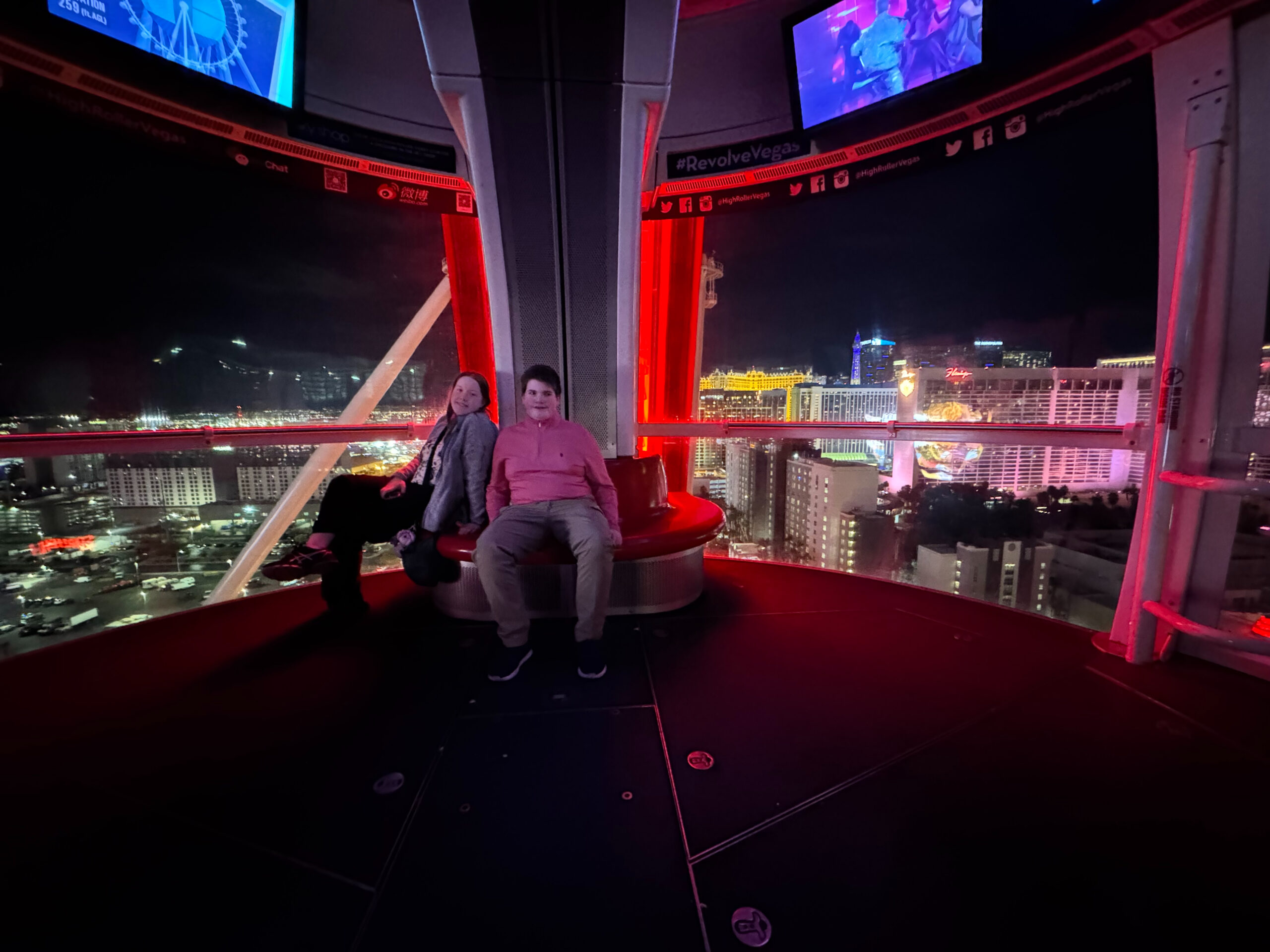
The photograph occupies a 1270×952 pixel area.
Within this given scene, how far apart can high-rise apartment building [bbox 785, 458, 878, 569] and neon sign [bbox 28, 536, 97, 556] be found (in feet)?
15.0

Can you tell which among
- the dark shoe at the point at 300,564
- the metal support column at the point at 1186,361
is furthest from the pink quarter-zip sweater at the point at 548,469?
the metal support column at the point at 1186,361

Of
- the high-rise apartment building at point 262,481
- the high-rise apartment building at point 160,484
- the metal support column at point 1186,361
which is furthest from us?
the high-rise apartment building at point 262,481

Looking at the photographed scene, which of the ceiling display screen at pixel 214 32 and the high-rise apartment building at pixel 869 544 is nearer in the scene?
the ceiling display screen at pixel 214 32

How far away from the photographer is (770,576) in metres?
3.17

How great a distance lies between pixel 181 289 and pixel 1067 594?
22.5 ft

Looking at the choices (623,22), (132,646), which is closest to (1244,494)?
(623,22)

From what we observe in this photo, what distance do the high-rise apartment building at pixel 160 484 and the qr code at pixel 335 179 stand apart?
1.94m

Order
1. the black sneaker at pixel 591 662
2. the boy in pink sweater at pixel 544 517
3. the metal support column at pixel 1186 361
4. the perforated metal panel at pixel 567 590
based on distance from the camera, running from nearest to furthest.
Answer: the metal support column at pixel 1186 361
the black sneaker at pixel 591 662
the boy in pink sweater at pixel 544 517
the perforated metal panel at pixel 567 590

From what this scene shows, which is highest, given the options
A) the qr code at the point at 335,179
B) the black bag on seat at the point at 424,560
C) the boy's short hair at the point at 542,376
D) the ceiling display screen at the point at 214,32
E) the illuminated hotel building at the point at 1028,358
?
the ceiling display screen at the point at 214,32

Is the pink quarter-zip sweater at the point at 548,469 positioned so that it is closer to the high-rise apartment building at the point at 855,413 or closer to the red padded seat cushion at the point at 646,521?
the red padded seat cushion at the point at 646,521

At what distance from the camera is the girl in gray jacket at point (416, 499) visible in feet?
7.97

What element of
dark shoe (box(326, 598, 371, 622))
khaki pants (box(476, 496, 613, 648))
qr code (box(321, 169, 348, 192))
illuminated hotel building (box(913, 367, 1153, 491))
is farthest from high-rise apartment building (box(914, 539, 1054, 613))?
qr code (box(321, 169, 348, 192))

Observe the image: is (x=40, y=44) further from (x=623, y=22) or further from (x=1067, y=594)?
(x=1067, y=594)

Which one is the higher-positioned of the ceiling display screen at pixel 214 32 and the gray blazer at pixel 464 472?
the ceiling display screen at pixel 214 32
